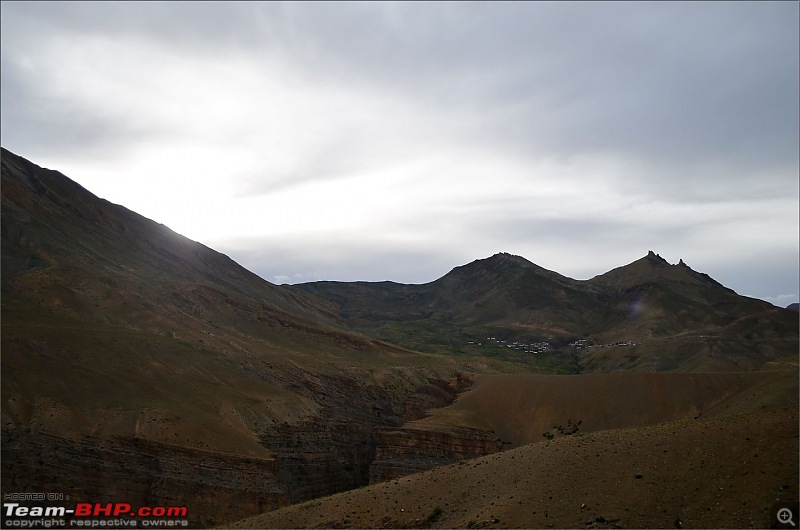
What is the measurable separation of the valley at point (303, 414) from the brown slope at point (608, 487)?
114 mm

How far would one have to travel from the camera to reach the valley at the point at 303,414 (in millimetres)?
28547

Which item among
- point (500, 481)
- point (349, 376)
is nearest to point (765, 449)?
point (500, 481)

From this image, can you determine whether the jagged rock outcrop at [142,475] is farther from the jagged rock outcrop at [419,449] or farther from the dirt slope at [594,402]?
the dirt slope at [594,402]

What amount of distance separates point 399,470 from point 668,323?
11385cm

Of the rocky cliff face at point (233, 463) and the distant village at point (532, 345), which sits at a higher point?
the distant village at point (532, 345)

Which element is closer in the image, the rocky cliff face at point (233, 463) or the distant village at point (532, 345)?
the rocky cliff face at point (233, 463)

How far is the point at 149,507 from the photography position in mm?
42781

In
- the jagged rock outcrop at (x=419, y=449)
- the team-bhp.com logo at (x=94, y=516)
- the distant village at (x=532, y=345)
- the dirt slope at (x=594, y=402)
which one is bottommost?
the team-bhp.com logo at (x=94, y=516)

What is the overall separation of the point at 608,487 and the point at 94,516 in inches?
1360

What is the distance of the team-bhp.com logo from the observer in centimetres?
3853

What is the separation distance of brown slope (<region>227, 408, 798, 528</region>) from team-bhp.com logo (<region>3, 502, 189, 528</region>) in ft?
33.9

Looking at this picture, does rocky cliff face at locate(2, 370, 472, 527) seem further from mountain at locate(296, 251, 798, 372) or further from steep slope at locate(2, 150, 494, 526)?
mountain at locate(296, 251, 798, 372)

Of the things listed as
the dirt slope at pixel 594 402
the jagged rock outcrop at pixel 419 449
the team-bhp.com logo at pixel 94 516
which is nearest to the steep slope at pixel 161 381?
the team-bhp.com logo at pixel 94 516

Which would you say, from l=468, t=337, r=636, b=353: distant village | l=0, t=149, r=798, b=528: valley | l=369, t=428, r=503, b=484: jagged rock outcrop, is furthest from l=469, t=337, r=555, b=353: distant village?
l=369, t=428, r=503, b=484: jagged rock outcrop
